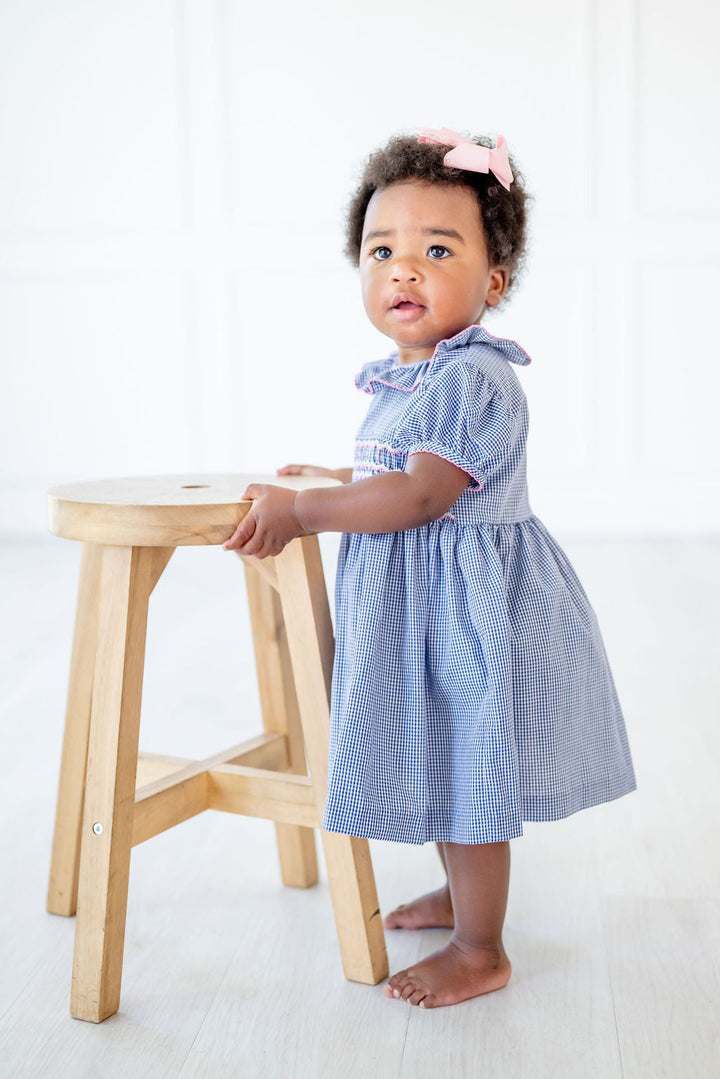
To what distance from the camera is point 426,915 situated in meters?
1.03

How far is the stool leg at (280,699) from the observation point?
108 cm

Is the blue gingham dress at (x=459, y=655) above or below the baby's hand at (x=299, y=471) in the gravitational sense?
below

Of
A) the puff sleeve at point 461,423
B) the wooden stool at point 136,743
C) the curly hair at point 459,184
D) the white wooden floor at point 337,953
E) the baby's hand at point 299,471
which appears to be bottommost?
the white wooden floor at point 337,953

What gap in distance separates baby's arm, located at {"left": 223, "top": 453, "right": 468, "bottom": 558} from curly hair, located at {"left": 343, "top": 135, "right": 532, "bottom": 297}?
0.25 metres

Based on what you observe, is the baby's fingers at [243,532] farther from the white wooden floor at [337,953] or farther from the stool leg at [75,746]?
the white wooden floor at [337,953]

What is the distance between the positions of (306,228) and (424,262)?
91.9 inches

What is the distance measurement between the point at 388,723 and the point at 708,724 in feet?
2.72

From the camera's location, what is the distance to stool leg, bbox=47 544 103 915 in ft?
3.24

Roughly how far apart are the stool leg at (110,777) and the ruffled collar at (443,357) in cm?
27

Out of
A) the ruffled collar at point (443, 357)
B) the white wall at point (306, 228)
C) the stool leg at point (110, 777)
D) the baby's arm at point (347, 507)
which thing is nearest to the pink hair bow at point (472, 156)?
the ruffled collar at point (443, 357)

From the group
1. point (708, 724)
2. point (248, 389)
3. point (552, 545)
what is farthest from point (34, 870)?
point (248, 389)

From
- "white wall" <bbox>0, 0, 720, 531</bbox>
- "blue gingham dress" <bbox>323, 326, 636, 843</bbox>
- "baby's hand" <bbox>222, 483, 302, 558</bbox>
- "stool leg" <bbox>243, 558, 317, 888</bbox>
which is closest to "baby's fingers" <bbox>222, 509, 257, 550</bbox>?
"baby's hand" <bbox>222, 483, 302, 558</bbox>

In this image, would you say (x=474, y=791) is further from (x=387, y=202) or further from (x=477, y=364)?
(x=387, y=202)

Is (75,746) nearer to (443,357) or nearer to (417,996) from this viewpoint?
(417,996)
